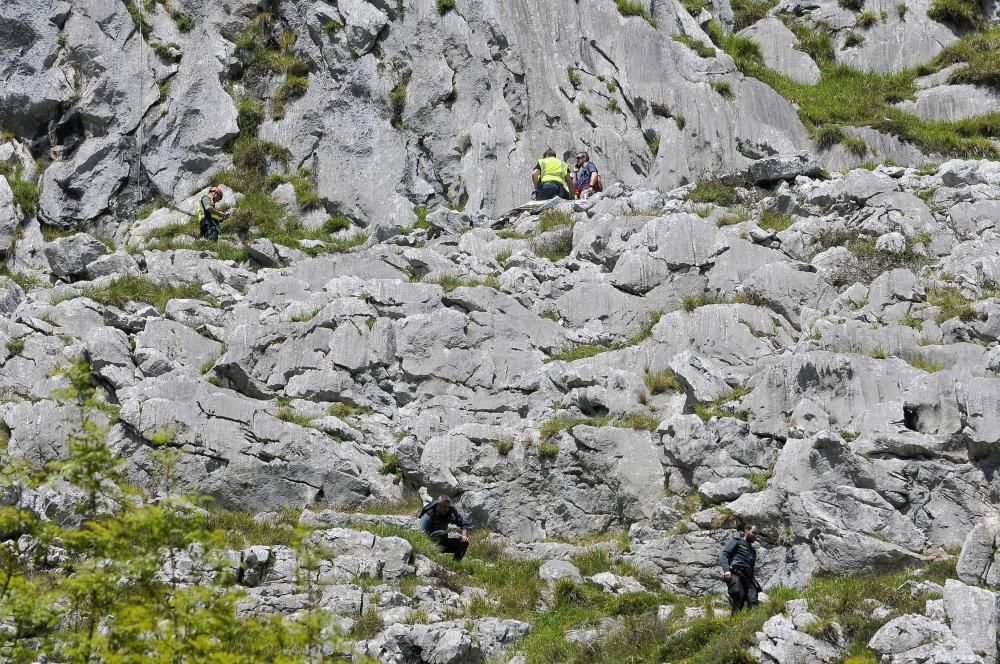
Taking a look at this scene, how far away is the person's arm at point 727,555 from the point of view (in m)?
13.7

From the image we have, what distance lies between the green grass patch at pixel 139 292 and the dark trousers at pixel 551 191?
908 cm

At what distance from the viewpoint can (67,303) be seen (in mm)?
21047

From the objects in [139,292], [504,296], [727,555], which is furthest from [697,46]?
[727,555]

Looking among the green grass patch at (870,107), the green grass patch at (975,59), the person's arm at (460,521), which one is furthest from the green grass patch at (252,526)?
the green grass patch at (975,59)

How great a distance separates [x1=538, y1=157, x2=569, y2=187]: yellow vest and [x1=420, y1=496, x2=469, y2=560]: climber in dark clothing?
12279 millimetres

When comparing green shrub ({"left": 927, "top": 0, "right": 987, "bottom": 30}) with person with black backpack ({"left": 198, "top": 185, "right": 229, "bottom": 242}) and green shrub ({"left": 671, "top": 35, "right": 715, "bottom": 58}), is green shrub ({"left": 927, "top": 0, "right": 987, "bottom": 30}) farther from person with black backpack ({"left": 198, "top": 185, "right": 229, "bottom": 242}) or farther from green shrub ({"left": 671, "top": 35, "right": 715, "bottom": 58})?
person with black backpack ({"left": 198, "top": 185, "right": 229, "bottom": 242})

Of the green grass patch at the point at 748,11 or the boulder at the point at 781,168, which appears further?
the green grass patch at the point at 748,11

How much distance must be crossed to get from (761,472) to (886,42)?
897 inches

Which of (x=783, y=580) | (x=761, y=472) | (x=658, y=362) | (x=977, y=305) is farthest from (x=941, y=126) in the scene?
(x=783, y=580)

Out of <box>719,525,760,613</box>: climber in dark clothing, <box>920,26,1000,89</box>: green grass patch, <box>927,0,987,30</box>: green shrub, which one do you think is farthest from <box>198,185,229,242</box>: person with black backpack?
<box>927,0,987,30</box>: green shrub

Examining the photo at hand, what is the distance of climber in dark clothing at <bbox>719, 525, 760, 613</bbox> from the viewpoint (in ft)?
44.4

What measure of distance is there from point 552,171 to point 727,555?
48.0 feet

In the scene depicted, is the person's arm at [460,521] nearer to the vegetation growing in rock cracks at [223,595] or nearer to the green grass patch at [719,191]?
the vegetation growing in rock cracks at [223,595]

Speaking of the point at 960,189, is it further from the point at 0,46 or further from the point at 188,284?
the point at 0,46
